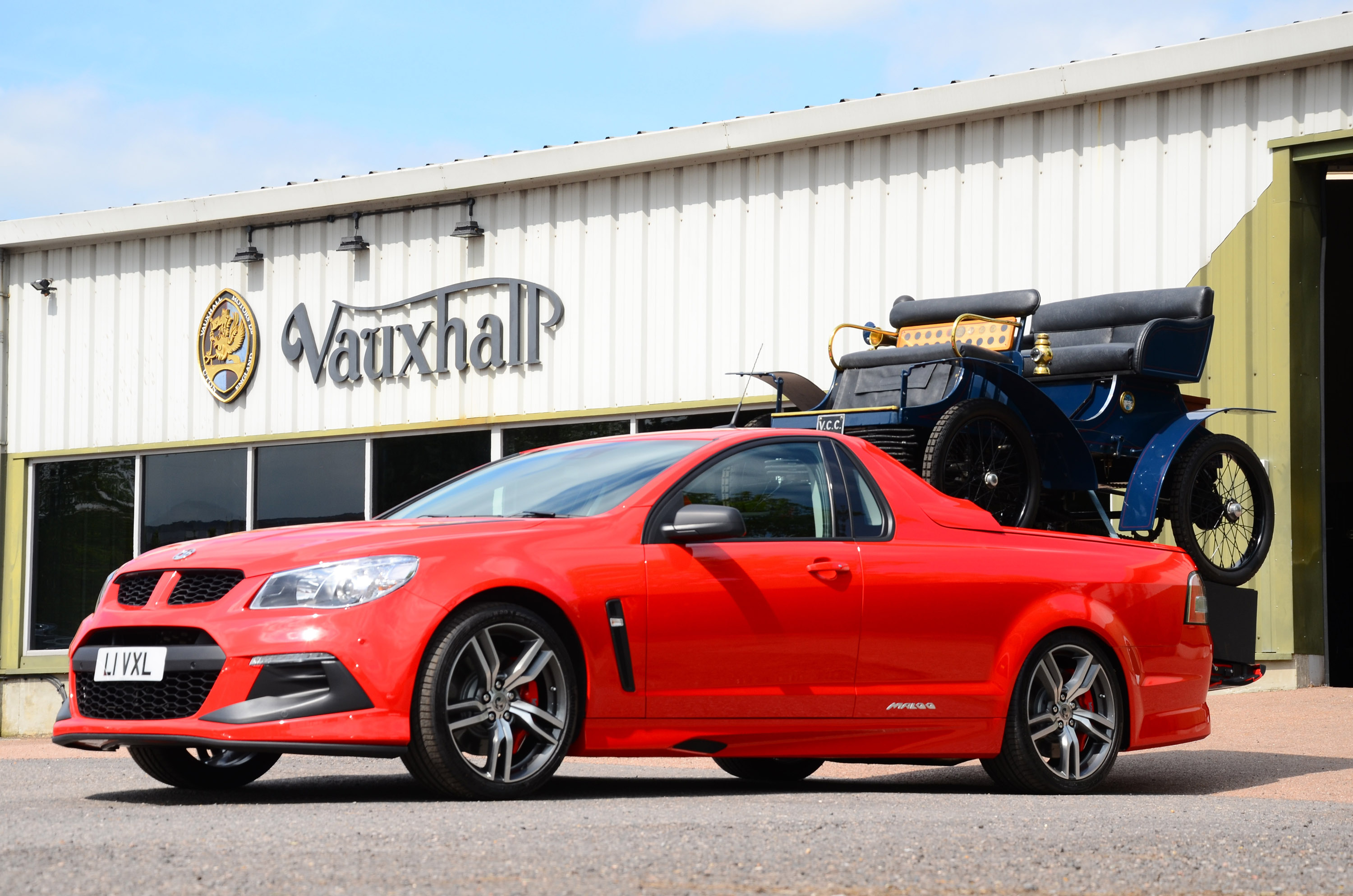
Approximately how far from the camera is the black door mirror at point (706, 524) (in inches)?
248

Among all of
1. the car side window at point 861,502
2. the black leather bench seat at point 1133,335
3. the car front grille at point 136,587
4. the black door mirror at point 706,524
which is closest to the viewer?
the car front grille at point 136,587

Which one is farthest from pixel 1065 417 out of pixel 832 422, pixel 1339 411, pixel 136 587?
pixel 1339 411

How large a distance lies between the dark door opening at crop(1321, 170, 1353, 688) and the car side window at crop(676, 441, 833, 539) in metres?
12.1

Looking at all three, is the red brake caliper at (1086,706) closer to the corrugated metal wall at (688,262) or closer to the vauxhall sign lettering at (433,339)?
the corrugated metal wall at (688,262)

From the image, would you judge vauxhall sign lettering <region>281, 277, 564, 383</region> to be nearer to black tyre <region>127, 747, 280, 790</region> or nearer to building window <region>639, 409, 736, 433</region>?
building window <region>639, 409, 736, 433</region>

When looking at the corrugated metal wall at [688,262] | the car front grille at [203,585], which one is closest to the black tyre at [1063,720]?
the car front grille at [203,585]

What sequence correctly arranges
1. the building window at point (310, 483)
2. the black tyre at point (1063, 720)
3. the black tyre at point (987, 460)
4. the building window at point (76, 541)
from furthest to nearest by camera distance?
the building window at point (76, 541)
the building window at point (310, 483)
the black tyre at point (987, 460)
the black tyre at point (1063, 720)

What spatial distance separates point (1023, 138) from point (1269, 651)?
4854 mm

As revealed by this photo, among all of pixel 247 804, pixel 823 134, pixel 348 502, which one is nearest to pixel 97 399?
pixel 348 502

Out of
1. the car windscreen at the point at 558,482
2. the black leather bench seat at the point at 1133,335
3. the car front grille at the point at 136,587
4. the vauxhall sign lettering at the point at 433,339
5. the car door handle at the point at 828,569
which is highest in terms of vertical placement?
the vauxhall sign lettering at the point at 433,339

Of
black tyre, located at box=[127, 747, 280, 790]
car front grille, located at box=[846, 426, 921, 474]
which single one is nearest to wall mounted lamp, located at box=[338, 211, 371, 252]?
car front grille, located at box=[846, 426, 921, 474]

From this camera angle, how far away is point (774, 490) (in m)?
6.89

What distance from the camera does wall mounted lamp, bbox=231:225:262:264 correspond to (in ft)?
62.9

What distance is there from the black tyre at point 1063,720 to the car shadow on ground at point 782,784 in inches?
9.5
